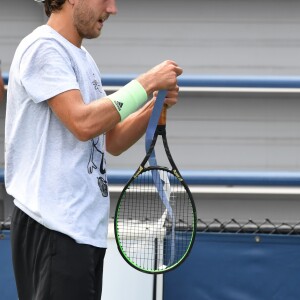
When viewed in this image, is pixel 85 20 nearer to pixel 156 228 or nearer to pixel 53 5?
pixel 53 5

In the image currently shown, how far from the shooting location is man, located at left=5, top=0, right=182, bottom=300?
6.52ft

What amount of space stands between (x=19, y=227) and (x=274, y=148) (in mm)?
3364

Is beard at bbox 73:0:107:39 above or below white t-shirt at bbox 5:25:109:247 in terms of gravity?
above

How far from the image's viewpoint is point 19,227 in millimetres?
2088

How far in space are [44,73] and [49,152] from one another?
214 millimetres

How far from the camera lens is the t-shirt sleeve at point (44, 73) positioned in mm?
1968

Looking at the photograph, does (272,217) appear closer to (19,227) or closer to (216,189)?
(216,189)

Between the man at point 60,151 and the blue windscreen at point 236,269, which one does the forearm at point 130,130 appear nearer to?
the man at point 60,151

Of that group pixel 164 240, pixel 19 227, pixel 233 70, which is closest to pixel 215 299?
pixel 164 240

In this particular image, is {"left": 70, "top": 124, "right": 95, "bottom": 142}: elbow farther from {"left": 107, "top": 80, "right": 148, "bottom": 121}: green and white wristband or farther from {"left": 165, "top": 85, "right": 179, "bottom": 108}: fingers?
{"left": 165, "top": 85, "right": 179, "bottom": 108}: fingers

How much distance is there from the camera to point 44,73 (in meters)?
1.99

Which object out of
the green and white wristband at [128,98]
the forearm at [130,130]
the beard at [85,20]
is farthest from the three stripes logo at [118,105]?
the forearm at [130,130]

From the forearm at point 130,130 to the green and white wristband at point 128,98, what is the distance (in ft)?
0.85

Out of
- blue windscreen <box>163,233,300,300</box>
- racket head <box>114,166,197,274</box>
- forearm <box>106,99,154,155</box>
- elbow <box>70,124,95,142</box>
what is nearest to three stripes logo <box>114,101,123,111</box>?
elbow <box>70,124,95,142</box>
